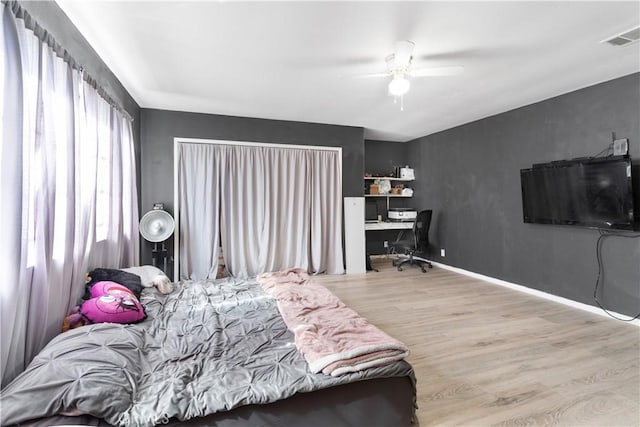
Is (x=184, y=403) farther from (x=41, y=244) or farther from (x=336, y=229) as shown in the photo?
(x=336, y=229)

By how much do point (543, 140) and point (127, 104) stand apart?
213 inches

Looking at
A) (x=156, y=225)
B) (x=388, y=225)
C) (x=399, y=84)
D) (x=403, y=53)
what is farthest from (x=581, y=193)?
(x=156, y=225)

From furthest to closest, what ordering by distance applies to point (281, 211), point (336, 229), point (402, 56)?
1. point (336, 229)
2. point (281, 211)
3. point (402, 56)

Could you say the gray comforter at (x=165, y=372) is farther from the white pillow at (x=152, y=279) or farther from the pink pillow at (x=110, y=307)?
the white pillow at (x=152, y=279)

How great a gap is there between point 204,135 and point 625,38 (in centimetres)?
477

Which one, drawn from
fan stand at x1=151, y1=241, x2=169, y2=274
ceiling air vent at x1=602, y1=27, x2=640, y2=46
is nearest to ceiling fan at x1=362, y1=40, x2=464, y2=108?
ceiling air vent at x1=602, y1=27, x2=640, y2=46

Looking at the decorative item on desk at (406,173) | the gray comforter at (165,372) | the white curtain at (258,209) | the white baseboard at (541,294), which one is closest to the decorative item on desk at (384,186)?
the decorative item on desk at (406,173)

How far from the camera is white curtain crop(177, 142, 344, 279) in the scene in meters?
4.31

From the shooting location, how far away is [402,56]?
248cm

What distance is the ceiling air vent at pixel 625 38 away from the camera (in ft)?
7.53

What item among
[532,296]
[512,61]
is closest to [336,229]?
[532,296]

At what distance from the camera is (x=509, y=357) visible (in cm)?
239

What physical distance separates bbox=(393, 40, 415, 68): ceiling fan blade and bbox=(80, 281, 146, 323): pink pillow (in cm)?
289

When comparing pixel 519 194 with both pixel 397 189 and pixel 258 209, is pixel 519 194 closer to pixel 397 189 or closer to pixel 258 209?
pixel 397 189
